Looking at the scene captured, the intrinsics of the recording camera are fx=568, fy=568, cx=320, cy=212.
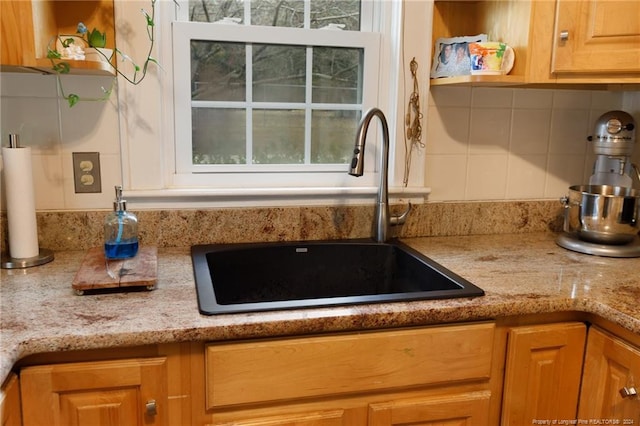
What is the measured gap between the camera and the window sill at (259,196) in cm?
159

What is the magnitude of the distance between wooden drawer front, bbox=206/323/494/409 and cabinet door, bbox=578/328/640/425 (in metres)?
0.25

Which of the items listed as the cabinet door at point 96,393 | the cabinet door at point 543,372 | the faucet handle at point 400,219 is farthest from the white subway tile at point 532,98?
the cabinet door at point 96,393

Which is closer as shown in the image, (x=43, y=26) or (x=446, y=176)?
(x=43, y=26)

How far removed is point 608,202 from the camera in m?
1.60

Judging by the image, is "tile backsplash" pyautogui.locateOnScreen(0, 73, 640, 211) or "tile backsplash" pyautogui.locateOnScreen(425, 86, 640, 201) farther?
"tile backsplash" pyautogui.locateOnScreen(425, 86, 640, 201)

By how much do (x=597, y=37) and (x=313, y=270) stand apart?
986mm

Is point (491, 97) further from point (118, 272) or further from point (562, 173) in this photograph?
point (118, 272)

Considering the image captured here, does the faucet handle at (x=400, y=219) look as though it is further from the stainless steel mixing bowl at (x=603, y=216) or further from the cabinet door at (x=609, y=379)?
the cabinet door at (x=609, y=379)

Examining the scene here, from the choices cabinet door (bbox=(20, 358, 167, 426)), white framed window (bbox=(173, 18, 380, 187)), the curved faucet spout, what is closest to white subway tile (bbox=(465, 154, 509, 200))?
the curved faucet spout

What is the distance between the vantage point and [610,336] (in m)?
1.24

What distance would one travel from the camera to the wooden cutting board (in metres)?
1.22

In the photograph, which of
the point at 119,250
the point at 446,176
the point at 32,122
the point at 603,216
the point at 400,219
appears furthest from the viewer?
the point at 446,176

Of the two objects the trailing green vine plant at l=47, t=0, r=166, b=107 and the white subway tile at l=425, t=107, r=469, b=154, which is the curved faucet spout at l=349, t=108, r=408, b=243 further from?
the trailing green vine plant at l=47, t=0, r=166, b=107

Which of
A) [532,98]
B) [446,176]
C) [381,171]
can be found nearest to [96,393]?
[381,171]
